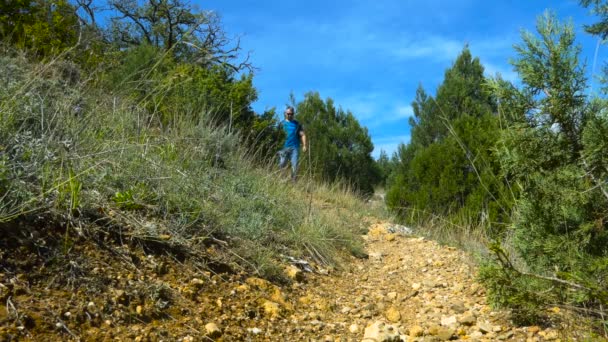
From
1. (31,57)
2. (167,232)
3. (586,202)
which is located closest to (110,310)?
(167,232)

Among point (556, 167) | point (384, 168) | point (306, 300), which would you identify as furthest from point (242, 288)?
point (384, 168)

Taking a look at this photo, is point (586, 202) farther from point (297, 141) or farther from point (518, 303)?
point (297, 141)

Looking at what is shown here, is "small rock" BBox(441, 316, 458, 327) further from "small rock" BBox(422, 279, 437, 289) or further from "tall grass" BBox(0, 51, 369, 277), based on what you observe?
"tall grass" BBox(0, 51, 369, 277)

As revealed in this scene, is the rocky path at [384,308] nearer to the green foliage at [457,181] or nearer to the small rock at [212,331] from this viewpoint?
the small rock at [212,331]

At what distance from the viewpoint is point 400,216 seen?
845 cm

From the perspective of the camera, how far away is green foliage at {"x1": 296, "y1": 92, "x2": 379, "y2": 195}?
1348 cm

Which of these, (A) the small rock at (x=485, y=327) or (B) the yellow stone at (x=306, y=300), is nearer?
(A) the small rock at (x=485, y=327)

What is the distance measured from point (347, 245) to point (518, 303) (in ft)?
7.68

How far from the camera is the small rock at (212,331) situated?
2606mm

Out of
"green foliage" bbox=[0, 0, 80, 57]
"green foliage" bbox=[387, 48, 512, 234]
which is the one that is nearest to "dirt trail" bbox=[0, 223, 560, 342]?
"green foliage" bbox=[387, 48, 512, 234]

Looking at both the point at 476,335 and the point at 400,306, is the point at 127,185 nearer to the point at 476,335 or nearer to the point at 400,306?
the point at 400,306

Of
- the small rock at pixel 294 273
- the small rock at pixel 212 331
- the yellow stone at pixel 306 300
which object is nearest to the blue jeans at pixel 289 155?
the small rock at pixel 294 273

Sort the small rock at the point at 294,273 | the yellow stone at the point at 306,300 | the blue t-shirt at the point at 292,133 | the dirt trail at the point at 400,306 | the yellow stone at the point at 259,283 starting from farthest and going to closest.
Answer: the blue t-shirt at the point at 292,133
the small rock at the point at 294,273
the yellow stone at the point at 306,300
the yellow stone at the point at 259,283
the dirt trail at the point at 400,306

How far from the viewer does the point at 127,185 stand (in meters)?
3.38
